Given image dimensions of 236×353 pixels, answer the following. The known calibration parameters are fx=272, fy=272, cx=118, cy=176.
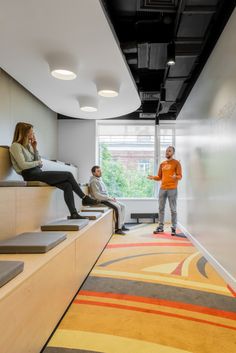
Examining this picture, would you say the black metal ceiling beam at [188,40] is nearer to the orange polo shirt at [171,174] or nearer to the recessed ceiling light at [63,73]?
the recessed ceiling light at [63,73]

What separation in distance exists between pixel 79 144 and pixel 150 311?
17.5ft

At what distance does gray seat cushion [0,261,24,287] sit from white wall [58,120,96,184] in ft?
18.0

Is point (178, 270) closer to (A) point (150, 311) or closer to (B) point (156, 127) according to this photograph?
(A) point (150, 311)

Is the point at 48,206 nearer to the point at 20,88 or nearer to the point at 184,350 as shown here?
the point at 184,350

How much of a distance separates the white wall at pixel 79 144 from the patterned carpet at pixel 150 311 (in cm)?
372

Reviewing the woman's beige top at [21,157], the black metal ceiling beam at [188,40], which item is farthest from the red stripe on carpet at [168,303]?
the black metal ceiling beam at [188,40]

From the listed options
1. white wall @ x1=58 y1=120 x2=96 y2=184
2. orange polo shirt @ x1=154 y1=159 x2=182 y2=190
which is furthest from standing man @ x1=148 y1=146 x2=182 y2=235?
white wall @ x1=58 y1=120 x2=96 y2=184

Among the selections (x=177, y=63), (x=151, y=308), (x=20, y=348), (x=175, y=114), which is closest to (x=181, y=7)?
(x=177, y=63)

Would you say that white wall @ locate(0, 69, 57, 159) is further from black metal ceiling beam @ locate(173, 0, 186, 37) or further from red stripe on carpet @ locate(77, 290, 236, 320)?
red stripe on carpet @ locate(77, 290, 236, 320)

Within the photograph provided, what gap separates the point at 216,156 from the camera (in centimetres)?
313

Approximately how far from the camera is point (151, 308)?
2.15 metres

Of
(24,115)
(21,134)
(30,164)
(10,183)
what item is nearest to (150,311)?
(10,183)

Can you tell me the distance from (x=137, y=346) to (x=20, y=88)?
4.40m

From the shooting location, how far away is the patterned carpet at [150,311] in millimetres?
1660
